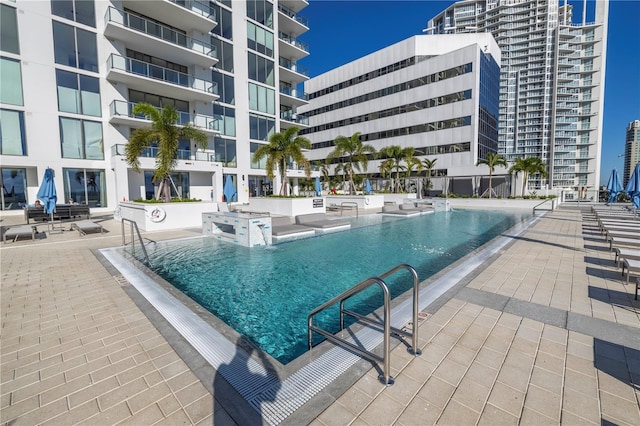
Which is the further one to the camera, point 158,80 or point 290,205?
point 158,80

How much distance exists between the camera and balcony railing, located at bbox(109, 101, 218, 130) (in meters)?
19.2

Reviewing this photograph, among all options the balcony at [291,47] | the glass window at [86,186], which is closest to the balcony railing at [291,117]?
the balcony at [291,47]

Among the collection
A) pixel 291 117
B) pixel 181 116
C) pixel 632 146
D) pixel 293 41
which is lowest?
pixel 181 116

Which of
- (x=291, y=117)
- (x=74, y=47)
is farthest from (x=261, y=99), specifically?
(x=74, y=47)

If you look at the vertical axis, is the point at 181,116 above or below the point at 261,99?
below

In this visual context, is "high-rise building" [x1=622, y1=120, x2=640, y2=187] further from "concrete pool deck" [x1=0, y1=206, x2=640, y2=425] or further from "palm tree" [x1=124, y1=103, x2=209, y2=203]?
"palm tree" [x1=124, y1=103, x2=209, y2=203]

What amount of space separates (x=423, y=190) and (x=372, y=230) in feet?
93.6

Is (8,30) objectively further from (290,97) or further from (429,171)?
(429,171)

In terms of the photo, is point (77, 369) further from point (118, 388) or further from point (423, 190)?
point (423, 190)

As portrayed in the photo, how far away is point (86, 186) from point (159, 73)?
980cm

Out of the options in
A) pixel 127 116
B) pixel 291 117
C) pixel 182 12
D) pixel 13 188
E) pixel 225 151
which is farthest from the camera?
pixel 291 117

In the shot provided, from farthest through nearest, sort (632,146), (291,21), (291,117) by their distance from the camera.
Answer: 1. (632,146)
2. (291,117)
3. (291,21)

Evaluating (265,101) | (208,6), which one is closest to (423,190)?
(265,101)

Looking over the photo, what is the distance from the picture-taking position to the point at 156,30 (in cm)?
2122
